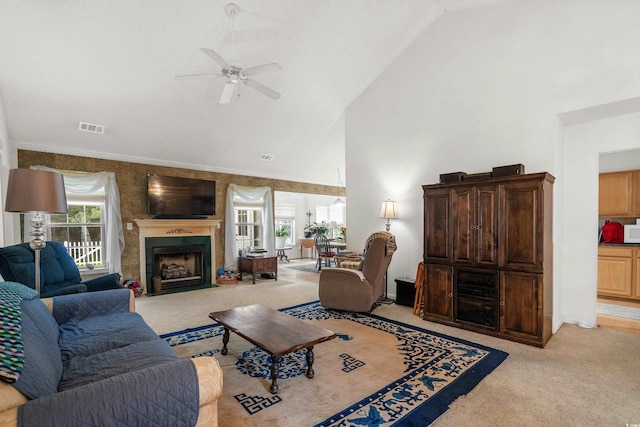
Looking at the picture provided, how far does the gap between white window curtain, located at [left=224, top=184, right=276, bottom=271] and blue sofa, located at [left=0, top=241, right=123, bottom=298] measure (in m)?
3.20

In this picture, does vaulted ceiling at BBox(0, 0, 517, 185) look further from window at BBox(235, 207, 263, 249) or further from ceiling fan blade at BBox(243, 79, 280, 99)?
window at BBox(235, 207, 263, 249)

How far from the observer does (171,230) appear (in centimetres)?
595

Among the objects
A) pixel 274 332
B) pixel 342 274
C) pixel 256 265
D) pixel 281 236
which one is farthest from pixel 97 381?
pixel 281 236

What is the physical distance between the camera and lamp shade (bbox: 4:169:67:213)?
100 inches

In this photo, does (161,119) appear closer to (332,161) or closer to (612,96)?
(332,161)

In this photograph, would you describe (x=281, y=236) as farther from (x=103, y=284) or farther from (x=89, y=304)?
(x=89, y=304)

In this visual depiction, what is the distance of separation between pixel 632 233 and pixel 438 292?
3.44m

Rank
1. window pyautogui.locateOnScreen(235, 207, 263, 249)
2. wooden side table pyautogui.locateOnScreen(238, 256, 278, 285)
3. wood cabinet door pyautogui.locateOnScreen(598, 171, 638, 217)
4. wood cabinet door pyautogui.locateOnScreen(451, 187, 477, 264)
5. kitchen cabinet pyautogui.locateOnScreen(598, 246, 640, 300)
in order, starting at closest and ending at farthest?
wood cabinet door pyautogui.locateOnScreen(451, 187, 477, 264) → kitchen cabinet pyautogui.locateOnScreen(598, 246, 640, 300) → wood cabinet door pyautogui.locateOnScreen(598, 171, 638, 217) → wooden side table pyautogui.locateOnScreen(238, 256, 278, 285) → window pyautogui.locateOnScreen(235, 207, 263, 249)

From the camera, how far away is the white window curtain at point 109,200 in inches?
200

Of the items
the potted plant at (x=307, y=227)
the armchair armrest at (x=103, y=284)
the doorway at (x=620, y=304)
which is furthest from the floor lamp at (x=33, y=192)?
the potted plant at (x=307, y=227)

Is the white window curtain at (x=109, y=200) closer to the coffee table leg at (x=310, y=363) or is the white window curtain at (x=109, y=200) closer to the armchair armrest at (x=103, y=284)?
the armchair armrest at (x=103, y=284)

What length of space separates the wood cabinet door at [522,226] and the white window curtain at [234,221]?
5153mm

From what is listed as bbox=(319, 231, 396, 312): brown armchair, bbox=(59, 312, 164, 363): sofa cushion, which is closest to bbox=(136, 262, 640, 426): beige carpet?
bbox=(319, 231, 396, 312): brown armchair

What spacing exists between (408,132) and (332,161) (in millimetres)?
3162
